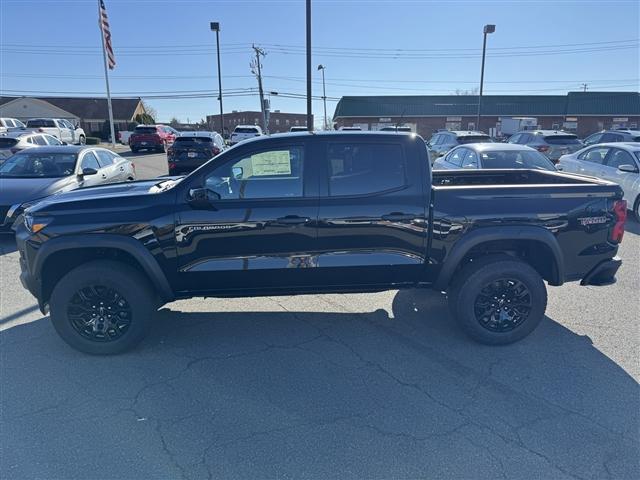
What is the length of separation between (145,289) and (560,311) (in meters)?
4.22

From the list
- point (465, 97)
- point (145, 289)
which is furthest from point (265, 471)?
point (465, 97)

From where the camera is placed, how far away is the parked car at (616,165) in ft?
26.7

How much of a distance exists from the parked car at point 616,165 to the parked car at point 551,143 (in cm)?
408

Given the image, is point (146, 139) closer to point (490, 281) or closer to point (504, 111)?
point (490, 281)

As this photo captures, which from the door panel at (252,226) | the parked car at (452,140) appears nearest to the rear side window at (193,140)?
the parked car at (452,140)

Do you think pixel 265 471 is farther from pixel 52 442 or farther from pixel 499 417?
pixel 499 417

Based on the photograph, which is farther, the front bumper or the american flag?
the american flag

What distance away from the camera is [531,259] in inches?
151

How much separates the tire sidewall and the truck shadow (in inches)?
5.0

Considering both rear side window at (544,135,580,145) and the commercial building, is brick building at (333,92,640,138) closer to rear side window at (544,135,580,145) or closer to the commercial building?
rear side window at (544,135,580,145)

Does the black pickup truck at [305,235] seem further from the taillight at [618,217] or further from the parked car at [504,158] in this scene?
the parked car at [504,158]

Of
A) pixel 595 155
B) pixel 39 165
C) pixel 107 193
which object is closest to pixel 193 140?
pixel 39 165

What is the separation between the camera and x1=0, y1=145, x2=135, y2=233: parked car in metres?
6.53

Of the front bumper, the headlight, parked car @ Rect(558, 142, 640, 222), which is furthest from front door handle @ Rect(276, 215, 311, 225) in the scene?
parked car @ Rect(558, 142, 640, 222)
